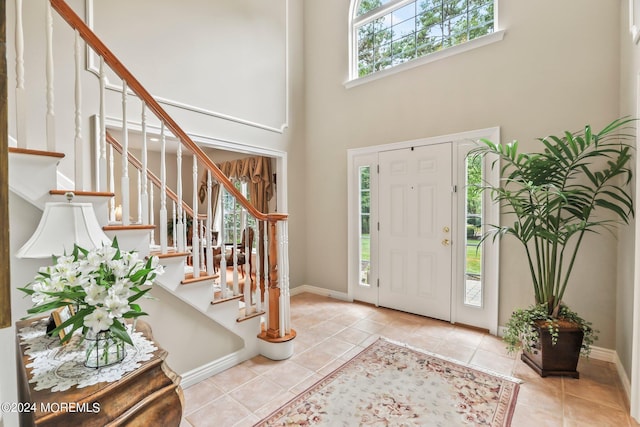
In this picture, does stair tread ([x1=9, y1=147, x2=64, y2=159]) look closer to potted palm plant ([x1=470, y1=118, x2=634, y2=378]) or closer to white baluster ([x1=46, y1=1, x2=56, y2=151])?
white baluster ([x1=46, y1=1, x2=56, y2=151])

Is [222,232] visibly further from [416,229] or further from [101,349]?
[416,229]

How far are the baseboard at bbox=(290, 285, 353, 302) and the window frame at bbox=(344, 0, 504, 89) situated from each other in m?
2.89

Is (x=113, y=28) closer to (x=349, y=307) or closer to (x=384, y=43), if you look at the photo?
(x=384, y=43)

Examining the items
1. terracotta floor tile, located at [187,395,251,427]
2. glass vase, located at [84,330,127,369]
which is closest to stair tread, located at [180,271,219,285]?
terracotta floor tile, located at [187,395,251,427]

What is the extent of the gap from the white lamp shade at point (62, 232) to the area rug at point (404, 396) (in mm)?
1427

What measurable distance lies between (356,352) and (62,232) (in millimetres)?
2300

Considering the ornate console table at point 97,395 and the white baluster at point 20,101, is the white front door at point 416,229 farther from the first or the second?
the white baluster at point 20,101

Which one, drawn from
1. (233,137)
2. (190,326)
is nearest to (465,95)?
(233,137)

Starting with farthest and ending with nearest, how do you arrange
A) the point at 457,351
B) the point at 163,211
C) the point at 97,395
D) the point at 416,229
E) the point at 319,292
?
the point at 319,292, the point at 416,229, the point at 457,351, the point at 163,211, the point at 97,395

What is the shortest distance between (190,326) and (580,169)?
3.40 metres

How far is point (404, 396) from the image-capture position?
6.34ft

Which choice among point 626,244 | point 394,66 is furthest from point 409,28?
point 626,244

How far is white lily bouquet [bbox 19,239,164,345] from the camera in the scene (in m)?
0.89

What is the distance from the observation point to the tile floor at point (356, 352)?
175 cm
